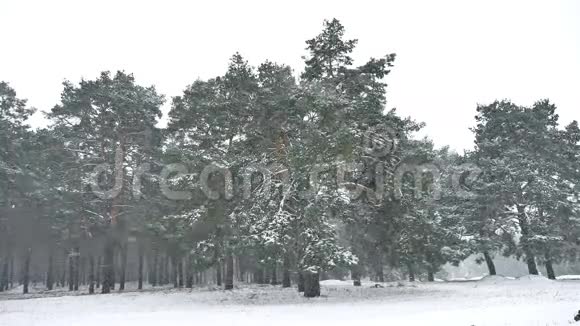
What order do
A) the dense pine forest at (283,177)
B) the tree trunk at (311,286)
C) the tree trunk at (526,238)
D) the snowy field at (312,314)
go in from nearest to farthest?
1. the snowy field at (312,314)
2. the dense pine forest at (283,177)
3. the tree trunk at (311,286)
4. the tree trunk at (526,238)

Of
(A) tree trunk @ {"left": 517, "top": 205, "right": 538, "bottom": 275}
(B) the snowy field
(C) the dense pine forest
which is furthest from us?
(A) tree trunk @ {"left": 517, "top": 205, "right": 538, "bottom": 275}

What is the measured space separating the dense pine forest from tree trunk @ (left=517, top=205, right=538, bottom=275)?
0.13 meters

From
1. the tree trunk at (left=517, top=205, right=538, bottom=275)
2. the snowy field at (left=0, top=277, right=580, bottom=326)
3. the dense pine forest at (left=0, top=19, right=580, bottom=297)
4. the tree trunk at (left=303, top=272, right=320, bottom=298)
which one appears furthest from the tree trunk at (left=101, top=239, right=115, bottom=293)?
the tree trunk at (left=517, top=205, right=538, bottom=275)

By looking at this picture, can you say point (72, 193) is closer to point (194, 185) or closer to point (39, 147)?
point (39, 147)

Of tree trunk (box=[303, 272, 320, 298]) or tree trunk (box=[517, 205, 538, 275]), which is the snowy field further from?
tree trunk (box=[517, 205, 538, 275])

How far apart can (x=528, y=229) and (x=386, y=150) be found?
63.8 ft

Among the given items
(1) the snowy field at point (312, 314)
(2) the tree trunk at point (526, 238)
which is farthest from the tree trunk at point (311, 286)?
(2) the tree trunk at point (526, 238)

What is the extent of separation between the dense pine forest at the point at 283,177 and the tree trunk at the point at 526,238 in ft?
0.41

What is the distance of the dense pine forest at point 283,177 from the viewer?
21.8 meters

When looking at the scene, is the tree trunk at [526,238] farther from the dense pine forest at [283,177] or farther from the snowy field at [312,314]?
the snowy field at [312,314]

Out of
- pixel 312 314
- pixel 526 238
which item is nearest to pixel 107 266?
pixel 312 314

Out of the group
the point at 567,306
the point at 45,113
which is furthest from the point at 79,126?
the point at 567,306

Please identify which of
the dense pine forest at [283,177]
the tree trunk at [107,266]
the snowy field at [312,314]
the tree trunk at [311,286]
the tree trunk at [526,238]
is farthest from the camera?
the tree trunk at [526,238]

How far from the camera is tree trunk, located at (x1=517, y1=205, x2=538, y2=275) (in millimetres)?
34062
